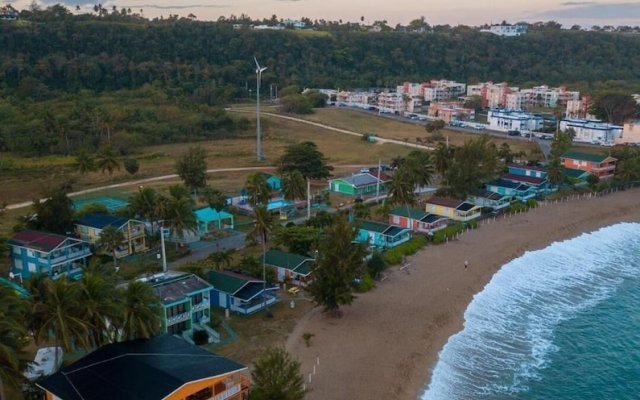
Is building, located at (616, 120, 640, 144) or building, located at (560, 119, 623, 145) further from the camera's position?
building, located at (560, 119, 623, 145)

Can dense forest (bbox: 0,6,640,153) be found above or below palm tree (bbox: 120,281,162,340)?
above

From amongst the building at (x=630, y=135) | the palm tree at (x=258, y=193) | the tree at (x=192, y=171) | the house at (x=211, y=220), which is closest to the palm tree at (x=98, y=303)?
the house at (x=211, y=220)

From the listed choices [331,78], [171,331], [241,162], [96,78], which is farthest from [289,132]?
[171,331]

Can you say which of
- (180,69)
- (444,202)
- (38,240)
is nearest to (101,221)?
(38,240)

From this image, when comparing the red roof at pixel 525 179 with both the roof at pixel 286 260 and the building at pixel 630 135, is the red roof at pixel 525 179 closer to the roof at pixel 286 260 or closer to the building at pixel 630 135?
the roof at pixel 286 260

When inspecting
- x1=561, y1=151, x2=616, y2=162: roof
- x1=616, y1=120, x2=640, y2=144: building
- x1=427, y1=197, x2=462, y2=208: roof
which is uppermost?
x1=616, y1=120, x2=640, y2=144: building

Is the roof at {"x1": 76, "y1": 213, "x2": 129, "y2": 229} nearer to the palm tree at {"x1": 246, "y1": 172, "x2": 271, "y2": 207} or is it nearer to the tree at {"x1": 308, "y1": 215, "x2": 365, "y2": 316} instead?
the palm tree at {"x1": 246, "y1": 172, "x2": 271, "y2": 207}

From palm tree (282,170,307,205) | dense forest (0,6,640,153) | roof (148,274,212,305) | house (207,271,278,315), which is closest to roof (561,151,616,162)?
palm tree (282,170,307,205)

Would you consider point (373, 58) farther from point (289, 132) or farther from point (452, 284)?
point (452, 284)
